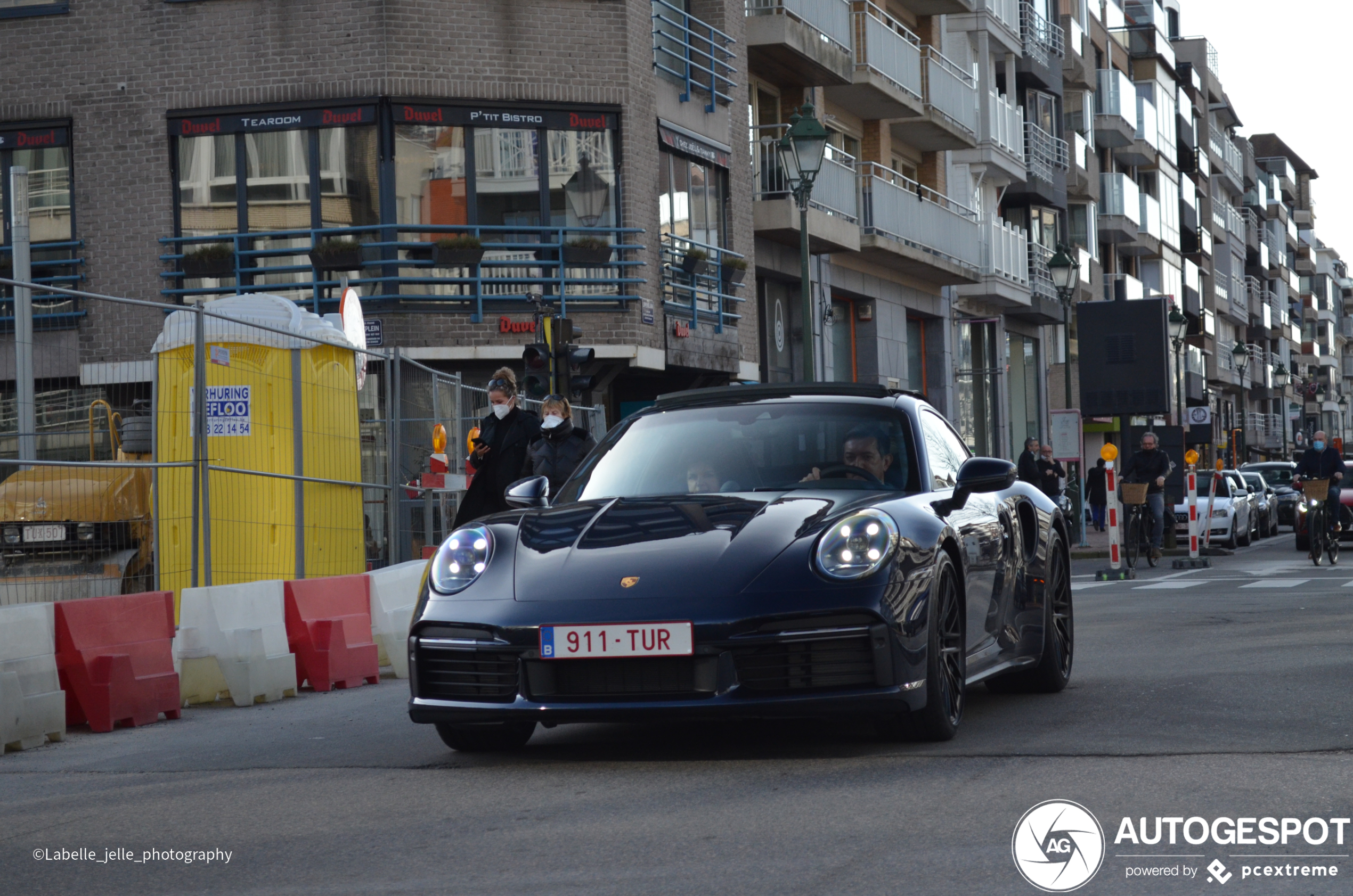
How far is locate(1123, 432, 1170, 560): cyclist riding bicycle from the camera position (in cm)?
2672

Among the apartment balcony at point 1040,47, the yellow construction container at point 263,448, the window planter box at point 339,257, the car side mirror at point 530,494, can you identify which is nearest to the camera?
the car side mirror at point 530,494

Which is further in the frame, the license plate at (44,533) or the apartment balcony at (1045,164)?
the apartment balcony at (1045,164)

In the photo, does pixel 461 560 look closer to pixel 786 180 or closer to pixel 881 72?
pixel 786 180

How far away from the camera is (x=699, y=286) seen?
91.4 feet

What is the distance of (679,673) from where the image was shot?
6363mm

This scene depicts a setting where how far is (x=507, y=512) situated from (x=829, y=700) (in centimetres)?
167

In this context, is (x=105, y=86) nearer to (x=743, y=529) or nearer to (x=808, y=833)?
(x=743, y=529)

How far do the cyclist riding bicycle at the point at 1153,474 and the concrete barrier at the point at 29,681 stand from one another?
2009 cm

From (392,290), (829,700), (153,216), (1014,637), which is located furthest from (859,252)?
(829,700)

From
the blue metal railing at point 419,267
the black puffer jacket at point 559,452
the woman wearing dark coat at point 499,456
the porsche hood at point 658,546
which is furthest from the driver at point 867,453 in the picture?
the blue metal railing at point 419,267

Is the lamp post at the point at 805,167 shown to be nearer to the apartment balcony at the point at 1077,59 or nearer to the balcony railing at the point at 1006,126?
the balcony railing at the point at 1006,126

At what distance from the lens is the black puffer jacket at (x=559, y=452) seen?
12625mm

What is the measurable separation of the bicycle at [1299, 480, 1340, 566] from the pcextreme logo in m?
21.7

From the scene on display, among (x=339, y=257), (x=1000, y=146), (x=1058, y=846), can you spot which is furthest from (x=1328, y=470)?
(x=1058, y=846)
